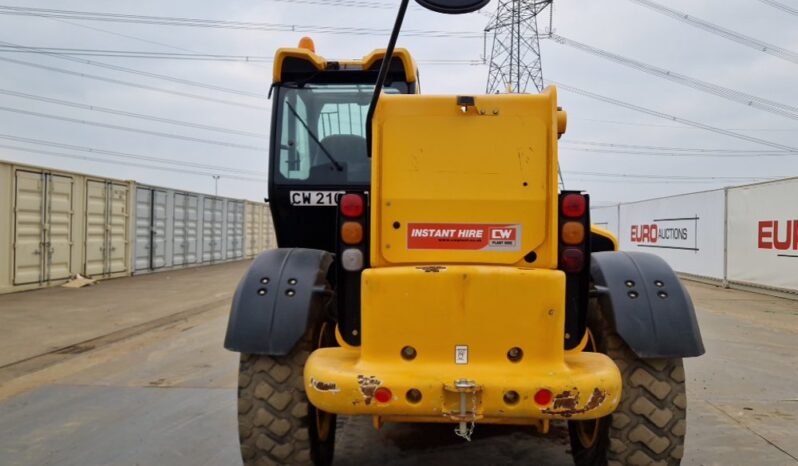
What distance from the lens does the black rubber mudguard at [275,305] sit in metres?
2.84

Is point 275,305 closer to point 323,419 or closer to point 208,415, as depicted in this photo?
point 323,419

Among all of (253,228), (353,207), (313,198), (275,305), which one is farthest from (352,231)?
(253,228)

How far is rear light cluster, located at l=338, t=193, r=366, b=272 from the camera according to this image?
2824 mm

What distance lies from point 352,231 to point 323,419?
1152mm

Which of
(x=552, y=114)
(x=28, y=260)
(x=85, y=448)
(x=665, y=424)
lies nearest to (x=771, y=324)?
(x=665, y=424)

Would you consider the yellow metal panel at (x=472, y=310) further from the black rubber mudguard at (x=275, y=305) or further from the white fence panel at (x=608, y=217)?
the white fence panel at (x=608, y=217)

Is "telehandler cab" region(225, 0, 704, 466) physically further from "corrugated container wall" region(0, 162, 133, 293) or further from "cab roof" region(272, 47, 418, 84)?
"corrugated container wall" region(0, 162, 133, 293)

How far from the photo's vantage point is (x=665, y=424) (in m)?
2.74

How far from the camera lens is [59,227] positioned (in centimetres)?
1316

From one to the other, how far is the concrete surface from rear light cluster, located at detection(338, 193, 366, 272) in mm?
1448

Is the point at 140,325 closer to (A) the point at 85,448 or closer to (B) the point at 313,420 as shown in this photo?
(A) the point at 85,448

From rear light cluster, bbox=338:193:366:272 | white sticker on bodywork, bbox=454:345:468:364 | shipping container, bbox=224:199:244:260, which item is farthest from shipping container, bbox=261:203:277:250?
white sticker on bodywork, bbox=454:345:468:364

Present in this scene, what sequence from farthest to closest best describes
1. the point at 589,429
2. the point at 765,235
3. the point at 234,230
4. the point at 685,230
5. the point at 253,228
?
the point at 253,228, the point at 234,230, the point at 685,230, the point at 765,235, the point at 589,429

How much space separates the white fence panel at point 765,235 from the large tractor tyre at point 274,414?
1191cm
